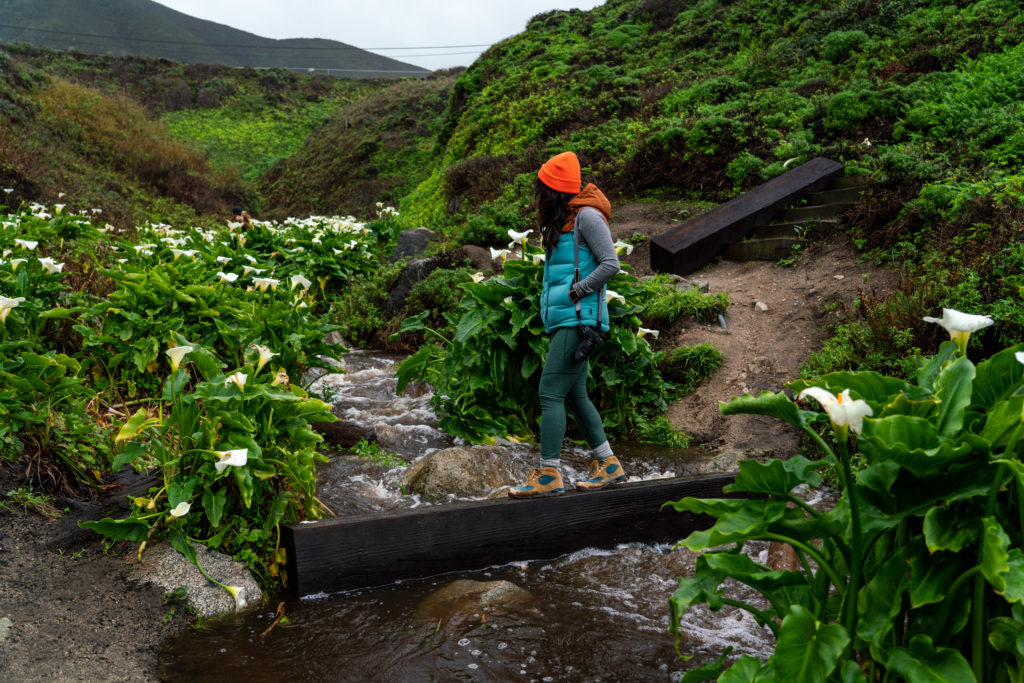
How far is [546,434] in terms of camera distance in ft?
13.5

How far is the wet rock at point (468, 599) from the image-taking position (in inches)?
126

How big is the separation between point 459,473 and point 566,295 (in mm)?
1491

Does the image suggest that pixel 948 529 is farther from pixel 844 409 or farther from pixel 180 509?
pixel 180 509

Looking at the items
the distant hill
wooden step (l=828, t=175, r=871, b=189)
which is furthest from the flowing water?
the distant hill

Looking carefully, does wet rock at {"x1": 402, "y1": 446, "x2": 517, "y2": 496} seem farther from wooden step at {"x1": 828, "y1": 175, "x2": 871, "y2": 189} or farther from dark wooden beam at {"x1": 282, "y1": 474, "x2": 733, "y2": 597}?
wooden step at {"x1": 828, "y1": 175, "x2": 871, "y2": 189}

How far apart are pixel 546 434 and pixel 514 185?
9.66 m

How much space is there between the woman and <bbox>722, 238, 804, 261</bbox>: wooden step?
498 cm

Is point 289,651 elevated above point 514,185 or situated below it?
below

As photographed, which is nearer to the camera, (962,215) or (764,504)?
(764,504)

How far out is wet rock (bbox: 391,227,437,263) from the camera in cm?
1176

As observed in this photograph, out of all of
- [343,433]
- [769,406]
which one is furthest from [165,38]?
[769,406]

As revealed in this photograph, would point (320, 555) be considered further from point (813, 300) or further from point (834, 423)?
point (813, 300)

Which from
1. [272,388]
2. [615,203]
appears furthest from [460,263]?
[272,388]

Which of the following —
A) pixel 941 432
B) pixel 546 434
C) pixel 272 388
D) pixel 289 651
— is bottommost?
pixel 289 651
